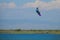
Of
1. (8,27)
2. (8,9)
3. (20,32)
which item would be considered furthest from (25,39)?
(8,9)

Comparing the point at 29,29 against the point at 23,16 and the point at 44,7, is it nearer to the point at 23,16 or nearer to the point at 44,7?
the point at 23,16

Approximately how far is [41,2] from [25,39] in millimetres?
451

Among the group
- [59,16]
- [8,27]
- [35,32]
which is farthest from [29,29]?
[59,16]

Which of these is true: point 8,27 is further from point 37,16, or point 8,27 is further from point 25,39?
point 37,16

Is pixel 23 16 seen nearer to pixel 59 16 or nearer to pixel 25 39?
pixel 25 39

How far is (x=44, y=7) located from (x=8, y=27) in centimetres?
47

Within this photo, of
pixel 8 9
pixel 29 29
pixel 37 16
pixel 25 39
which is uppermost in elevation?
pixel 8 9

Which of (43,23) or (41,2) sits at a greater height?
(41,2)

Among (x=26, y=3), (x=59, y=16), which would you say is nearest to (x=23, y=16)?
(x=26, y=3)

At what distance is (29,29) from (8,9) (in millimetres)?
329

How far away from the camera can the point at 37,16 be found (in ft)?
5.14

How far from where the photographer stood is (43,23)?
156cm

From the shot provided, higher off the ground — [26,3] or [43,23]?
[26,3]

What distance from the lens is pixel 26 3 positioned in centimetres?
157
